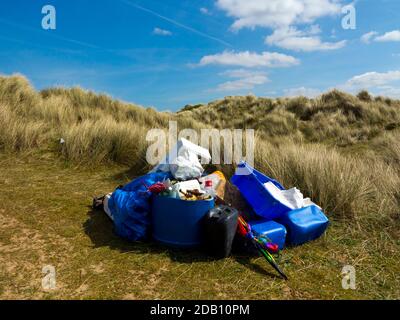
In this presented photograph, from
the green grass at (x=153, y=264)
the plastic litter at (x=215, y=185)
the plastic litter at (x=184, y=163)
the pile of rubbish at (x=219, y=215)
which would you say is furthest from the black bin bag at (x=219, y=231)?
the plastic litter at (x=184, y=163)

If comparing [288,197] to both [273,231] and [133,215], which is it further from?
[133,215]

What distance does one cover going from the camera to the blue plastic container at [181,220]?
3662 millimetres

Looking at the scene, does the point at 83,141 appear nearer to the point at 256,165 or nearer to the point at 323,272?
the point at 256,165

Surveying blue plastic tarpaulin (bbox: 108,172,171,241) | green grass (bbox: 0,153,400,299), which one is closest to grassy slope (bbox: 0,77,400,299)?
green grass (bbox: 0,153,400,299)

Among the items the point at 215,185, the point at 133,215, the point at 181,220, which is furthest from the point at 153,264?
the point at 215,185

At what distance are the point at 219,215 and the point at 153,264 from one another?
799mm

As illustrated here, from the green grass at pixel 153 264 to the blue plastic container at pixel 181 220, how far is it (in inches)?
5.0

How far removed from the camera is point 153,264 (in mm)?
3463

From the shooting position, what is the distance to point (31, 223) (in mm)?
4359

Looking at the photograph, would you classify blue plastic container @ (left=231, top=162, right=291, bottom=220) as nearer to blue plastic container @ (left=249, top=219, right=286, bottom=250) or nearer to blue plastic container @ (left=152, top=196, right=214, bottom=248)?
blue plastic container @ (left=249, top=219, right=286, bottom=250)

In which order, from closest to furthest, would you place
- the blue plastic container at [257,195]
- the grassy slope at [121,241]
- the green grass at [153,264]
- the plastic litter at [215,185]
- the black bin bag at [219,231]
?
the green grass at [153,264] < the grassy slope at [121,241] < the black bin bag at [219,231] < the blue plastic container at [257,195] < the plastic litter at [215,185]

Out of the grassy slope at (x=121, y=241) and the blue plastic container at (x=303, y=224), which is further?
the blue plastic container at (x=303, y=224)

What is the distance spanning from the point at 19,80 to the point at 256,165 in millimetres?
9542

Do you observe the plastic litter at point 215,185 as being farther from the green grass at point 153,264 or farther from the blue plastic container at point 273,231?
the green grass at point 153,264
